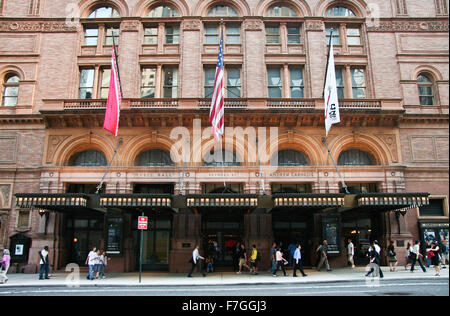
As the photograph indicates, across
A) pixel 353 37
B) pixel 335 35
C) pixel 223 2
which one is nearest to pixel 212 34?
pixel 223 2

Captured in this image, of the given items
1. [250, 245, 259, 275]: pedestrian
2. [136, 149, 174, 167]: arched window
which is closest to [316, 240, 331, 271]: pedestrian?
[250, 245, 259, 275]: pedestrian

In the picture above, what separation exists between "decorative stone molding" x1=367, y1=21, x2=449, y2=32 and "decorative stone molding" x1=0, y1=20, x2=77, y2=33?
2270cm

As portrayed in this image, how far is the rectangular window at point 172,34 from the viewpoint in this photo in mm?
27078

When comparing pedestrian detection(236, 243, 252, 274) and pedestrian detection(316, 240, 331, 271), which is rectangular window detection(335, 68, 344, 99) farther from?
pedestrian detection(236, 243, 252, 274)

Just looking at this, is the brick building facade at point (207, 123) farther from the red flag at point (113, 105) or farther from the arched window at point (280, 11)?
the red flag at point (113, 105)

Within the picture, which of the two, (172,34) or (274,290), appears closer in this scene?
(274,290)

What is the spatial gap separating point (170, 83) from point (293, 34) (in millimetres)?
10003

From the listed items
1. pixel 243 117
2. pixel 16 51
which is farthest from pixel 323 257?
pixel 16 51

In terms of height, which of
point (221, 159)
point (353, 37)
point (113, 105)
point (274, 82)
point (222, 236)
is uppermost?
point (353, 37)

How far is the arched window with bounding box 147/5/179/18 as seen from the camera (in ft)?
90.5

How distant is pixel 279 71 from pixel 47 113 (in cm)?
1640

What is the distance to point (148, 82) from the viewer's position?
2619 centimetres

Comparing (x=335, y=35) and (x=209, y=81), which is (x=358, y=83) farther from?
(x=209, y=81)

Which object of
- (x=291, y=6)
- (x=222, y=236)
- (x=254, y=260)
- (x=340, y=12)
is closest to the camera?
(x=254, y=260)
